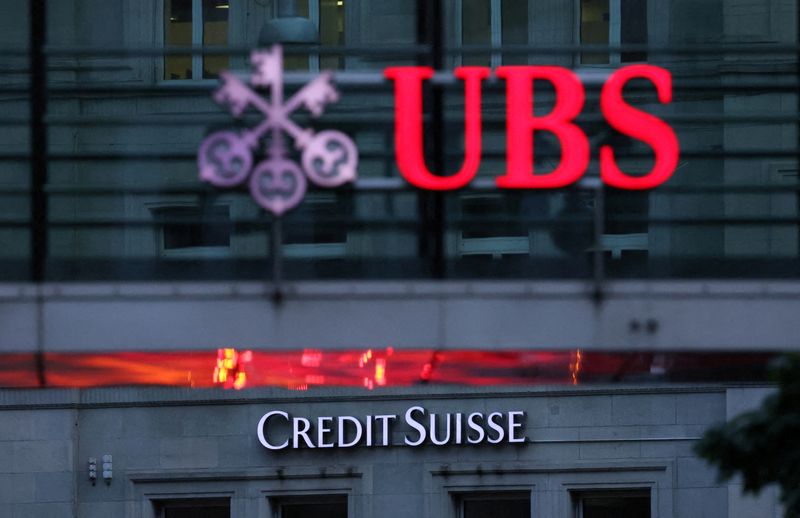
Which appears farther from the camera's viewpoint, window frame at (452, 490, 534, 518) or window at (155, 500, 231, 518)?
window at (155, 500, 231, 518)

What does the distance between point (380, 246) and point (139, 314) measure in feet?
41.9

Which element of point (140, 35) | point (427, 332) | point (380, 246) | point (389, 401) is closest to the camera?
point (427, 332)

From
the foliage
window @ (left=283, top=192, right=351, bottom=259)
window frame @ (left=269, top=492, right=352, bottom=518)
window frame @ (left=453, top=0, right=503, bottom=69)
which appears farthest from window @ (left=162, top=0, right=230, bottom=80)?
the foliage

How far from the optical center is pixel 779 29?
32.1m

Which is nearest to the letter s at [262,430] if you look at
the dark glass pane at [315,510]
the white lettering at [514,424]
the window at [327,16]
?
the dark glass pane at [315,510]

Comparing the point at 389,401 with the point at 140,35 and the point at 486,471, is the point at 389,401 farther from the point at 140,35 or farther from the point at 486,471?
the point at 140,35

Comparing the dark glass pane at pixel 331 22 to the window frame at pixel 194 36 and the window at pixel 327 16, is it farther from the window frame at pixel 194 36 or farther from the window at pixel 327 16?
the window frame at pixel 194 36

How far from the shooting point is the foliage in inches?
516

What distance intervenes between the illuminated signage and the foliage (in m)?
21.1

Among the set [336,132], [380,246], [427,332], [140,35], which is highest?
[140,35]

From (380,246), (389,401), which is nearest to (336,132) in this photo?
(380,246)

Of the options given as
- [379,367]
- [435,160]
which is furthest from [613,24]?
[435,160]

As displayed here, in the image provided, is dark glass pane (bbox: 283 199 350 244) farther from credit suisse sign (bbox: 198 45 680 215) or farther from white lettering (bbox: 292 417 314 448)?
white lettering (bbox: 292 417 314 448)

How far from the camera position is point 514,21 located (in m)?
33.5
